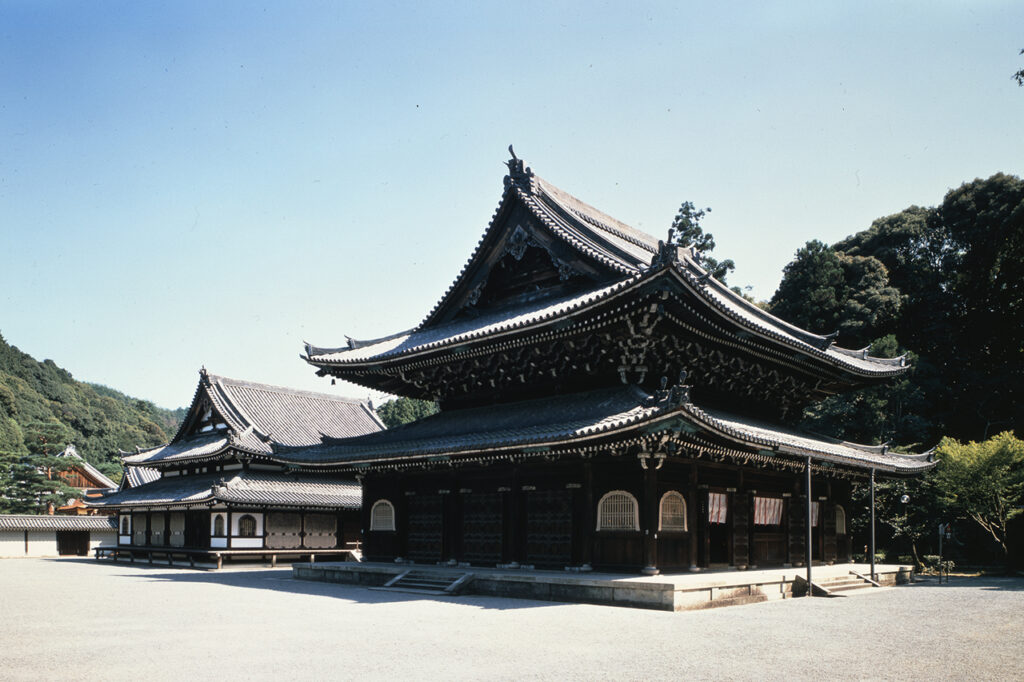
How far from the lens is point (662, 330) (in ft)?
73.7

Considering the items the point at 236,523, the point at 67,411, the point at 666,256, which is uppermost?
the point at 666,256

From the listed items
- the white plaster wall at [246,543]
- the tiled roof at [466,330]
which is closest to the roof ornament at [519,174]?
the tiled roof at [466,330]

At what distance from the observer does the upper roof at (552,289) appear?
2400cm

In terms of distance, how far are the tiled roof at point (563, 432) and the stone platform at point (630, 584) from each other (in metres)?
3.45

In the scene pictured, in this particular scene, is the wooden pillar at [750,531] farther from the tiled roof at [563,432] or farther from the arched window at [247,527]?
the arched window at [247,527]

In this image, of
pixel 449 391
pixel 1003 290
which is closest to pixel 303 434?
pixel 449 391

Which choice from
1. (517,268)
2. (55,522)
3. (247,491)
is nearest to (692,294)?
(517,268)

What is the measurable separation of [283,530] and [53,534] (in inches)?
1020

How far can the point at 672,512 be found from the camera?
71.9 feet

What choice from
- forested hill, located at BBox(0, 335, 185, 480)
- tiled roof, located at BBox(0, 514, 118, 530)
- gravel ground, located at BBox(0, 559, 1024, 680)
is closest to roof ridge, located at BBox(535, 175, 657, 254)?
gravel ground, located at BBox(0, 559, 1024, 680)

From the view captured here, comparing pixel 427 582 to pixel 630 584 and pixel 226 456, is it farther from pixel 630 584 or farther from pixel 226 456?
pixel 226 456

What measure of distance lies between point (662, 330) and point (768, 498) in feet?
24.8

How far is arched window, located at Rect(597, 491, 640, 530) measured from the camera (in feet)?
69.9

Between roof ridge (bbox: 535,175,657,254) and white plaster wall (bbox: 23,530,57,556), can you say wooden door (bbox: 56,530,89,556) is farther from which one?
roof ridge (bbox: 535,175,657,254)
